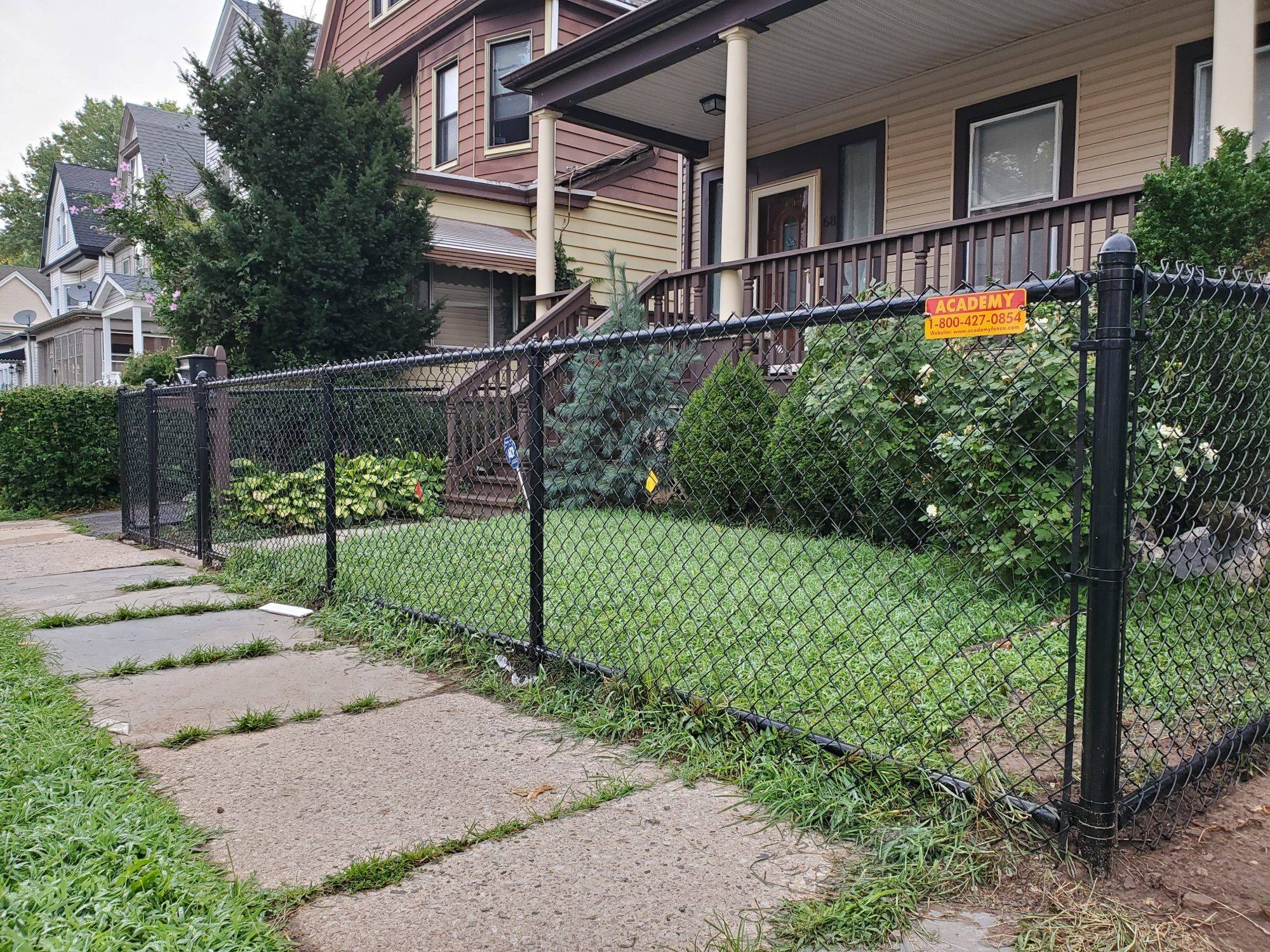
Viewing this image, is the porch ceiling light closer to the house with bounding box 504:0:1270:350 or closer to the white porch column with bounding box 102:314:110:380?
the house with bounding box 504:0:1270:350

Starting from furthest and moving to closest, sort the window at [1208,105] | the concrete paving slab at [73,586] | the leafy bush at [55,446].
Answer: the leafy bush at [55,446] < the window at [1208,105] < the concrete paving slab at [73,586]

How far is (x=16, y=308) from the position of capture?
39.0 m

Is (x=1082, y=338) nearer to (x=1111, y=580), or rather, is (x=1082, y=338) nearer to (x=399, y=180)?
(x=1111, y=580)

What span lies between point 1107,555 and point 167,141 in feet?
89.2

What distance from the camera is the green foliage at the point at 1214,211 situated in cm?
470

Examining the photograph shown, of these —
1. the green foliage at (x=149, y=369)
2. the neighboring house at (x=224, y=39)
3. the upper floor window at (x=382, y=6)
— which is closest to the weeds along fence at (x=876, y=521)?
the green foliage at (x=149, y=369)

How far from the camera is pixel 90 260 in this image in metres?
28.9

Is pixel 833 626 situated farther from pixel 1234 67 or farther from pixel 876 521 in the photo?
pixel 1234 67

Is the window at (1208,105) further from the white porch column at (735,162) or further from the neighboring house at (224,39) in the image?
the neighboring house at (224,39)

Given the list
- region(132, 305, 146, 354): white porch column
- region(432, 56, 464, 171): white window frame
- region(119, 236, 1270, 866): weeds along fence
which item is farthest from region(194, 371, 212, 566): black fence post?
region(132, 305, 146, 354): white porch column

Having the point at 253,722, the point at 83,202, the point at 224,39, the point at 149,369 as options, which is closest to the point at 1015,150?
the point at 253,722

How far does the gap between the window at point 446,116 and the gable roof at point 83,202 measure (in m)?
15.9

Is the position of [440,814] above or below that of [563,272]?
below

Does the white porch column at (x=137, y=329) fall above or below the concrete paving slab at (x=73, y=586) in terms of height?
above
